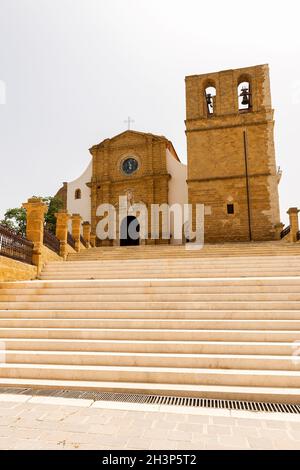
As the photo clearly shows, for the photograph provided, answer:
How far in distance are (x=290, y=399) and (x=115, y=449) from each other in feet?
7.58

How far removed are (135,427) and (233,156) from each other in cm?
1921

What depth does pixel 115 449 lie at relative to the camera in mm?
2889

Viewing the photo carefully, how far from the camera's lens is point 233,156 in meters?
20.4

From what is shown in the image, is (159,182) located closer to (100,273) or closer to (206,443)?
(100,273)

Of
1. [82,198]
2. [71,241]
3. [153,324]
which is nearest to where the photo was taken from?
[153,324]

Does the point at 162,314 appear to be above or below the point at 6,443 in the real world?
above

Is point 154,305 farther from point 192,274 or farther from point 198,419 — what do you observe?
point 198,419

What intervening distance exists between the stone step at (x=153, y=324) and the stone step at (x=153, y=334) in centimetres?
10

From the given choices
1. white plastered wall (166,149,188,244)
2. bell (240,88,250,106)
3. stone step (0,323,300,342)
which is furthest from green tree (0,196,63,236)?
stone step (0,323,300,342)

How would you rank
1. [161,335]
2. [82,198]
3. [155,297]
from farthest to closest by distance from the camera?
[82,198] < [155,297] < [161,335]

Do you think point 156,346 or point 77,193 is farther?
point 77,193

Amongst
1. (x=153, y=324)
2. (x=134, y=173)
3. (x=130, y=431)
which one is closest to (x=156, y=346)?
(x=153, y=324)
